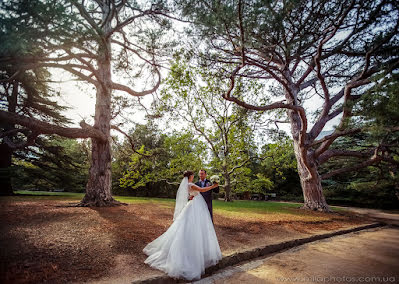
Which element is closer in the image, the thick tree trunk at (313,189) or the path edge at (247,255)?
the path edge at (247,255)

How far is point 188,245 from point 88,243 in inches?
89.4

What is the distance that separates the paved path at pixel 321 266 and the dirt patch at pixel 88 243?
646 millimetres

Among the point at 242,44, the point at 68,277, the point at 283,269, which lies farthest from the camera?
the point at 242,44

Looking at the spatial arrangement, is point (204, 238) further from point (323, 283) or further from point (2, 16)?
point (2, 16)

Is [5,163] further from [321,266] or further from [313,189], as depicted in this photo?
[313,189]

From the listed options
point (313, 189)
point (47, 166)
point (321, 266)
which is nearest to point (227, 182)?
point (313, 189)

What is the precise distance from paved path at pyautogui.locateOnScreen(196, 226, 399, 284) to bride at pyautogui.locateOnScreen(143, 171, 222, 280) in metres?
0.30

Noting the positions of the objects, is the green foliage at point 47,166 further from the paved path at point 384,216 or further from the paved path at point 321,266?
the paved path at point 384,216

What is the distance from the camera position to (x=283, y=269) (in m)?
3.45

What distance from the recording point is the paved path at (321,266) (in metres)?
3.05

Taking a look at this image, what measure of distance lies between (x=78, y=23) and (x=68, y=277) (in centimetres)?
513

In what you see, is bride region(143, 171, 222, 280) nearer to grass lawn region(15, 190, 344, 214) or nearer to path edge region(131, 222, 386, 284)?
path edge region(131, 222, 386, 284)

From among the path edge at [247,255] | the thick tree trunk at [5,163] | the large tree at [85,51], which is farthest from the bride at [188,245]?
the thick tree trunk at [5,163]

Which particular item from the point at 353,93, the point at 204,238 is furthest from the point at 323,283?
the point at 353,93
